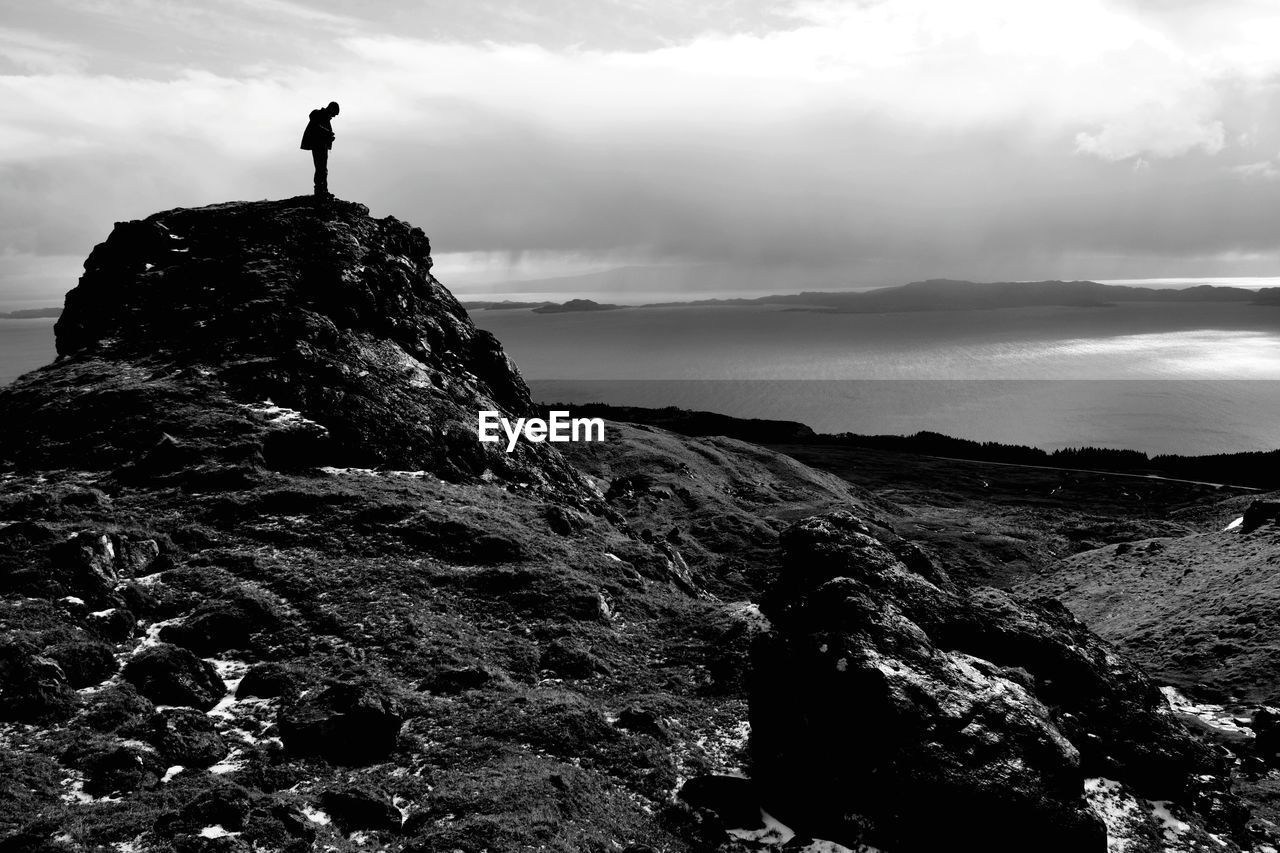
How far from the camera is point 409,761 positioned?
2006 cm

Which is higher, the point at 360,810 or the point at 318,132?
the point at 318,132

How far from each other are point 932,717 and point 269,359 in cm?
3475

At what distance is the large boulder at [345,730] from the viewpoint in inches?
781

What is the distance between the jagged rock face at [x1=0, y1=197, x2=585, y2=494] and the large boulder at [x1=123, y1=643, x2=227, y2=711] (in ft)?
45.8

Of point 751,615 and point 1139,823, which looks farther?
point 751,615

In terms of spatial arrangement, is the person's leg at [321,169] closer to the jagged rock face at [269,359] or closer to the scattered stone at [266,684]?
the jagged rock face at [269,359]

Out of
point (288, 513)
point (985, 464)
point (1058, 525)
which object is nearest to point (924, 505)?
point (1058, 525)

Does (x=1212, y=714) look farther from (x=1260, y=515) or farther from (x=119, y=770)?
(x=1260, y=515)

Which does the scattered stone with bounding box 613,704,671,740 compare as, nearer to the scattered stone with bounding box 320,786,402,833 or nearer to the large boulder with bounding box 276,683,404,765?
the large boulder with bounding box 276,683,404,765

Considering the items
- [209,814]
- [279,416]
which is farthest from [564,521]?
[209,814]

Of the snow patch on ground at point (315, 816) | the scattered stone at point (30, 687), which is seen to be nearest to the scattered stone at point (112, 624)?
the scattered stone at point (30, 687)

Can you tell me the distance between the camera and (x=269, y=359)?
4097 cm

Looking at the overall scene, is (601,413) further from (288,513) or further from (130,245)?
(288,513)

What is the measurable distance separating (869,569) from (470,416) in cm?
2698
